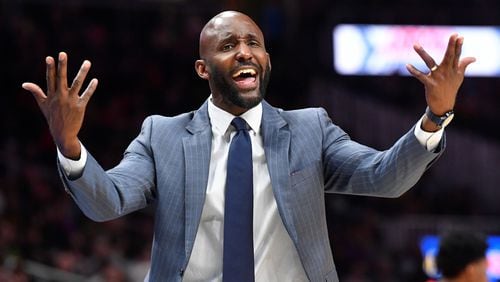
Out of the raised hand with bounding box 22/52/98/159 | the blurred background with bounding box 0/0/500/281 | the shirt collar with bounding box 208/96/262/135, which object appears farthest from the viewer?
the blurred background with bounding box 0/0/500/281

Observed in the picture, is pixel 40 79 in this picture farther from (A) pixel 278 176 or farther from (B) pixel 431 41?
(A) pixel 278 176

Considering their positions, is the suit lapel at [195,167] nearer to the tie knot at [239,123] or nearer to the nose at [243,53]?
the tie knot at [239,123]

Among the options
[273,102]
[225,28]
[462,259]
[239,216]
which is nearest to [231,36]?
[225,28]

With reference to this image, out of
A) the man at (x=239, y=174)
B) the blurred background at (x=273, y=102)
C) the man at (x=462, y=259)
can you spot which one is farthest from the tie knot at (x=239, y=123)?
the blurred background at (x=273, y=102)

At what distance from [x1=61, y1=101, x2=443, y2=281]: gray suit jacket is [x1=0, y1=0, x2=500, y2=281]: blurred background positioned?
8033 mm

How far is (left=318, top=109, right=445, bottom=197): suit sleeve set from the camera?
340 cm

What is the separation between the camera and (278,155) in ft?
12.1

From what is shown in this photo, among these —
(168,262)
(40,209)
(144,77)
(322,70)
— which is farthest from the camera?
(322,70)

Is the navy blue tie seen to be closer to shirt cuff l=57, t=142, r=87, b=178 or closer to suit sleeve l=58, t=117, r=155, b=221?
suit sleeve l=58, t=117, r=155, b=221

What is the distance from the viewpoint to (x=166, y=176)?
3.72m

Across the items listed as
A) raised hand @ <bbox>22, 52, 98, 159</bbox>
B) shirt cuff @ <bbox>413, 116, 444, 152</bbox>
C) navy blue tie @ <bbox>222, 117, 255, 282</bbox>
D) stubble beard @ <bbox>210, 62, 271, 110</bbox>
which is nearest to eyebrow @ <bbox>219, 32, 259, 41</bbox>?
stubble beard @ <bbox>210, 62, 271, 110</bbox>

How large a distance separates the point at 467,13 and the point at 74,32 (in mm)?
5921

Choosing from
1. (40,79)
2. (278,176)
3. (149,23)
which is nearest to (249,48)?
(278,176)

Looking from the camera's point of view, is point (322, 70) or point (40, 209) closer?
point (40, 209)
